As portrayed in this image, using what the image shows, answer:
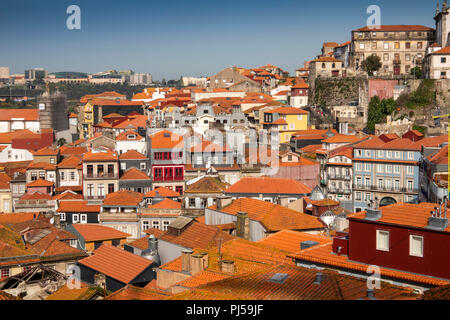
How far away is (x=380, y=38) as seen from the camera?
58875 mm

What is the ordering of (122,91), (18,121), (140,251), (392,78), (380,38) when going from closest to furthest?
1. (140,251)
2. (392,78)
3. (380,38)
4. (18,121)
5. (122,91)

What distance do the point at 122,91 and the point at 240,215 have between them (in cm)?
10029

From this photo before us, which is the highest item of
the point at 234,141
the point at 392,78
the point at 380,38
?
the point at 380,38

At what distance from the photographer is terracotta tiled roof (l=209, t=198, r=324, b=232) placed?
17922 millimetres

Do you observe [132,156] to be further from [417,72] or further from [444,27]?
[444,27]

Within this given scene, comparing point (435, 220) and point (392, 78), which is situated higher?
point (392, 78)

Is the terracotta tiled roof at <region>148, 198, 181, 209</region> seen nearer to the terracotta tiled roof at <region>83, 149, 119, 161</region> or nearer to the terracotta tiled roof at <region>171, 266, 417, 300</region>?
the terracotta tiled roof at <region>83, 149, 119, 161</region>

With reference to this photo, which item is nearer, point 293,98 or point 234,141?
point 234,141

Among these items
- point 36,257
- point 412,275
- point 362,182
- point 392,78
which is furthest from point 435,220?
point 392,78

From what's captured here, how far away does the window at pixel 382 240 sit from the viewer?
36.1ft

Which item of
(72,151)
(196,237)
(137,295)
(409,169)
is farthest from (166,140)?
(137,295)

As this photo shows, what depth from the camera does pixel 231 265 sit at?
11.1 meters
